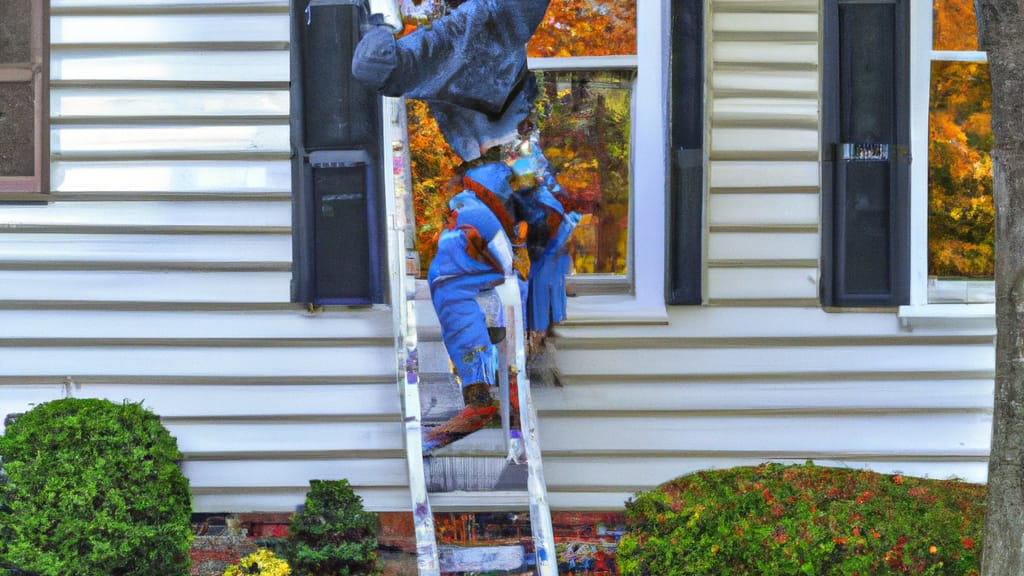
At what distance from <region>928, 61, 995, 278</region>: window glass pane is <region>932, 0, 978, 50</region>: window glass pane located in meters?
0.10

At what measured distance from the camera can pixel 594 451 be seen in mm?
5645

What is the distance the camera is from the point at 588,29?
221 inches

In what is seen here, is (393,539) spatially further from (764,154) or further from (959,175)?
(959,175)

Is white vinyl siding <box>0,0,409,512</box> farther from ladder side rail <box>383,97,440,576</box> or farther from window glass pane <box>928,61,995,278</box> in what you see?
window glass pane <box>928,61,995,278</box>

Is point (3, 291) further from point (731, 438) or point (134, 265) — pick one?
point (731, 438)

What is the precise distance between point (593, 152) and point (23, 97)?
3.11 metres

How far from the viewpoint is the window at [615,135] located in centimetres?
557

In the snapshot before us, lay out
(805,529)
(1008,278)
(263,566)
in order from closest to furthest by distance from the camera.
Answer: (1008,278)
(805,529)
(263,566)

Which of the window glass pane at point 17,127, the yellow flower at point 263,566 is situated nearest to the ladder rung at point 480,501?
the yellow flower at point 263,566

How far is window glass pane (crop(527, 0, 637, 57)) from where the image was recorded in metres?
5.57

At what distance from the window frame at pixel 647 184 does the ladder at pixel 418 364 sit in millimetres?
559

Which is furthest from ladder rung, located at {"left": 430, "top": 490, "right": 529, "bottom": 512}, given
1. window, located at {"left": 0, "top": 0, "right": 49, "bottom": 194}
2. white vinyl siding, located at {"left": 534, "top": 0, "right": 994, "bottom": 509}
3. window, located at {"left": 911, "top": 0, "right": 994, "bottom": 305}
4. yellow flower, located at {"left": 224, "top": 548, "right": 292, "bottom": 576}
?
window, located at {"left": 0, "top": 0, "right": 49, "bottom": 194}

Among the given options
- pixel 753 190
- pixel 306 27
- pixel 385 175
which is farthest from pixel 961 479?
pixel 306 27

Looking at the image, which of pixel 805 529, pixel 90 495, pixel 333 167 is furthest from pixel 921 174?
pixel 90 495
